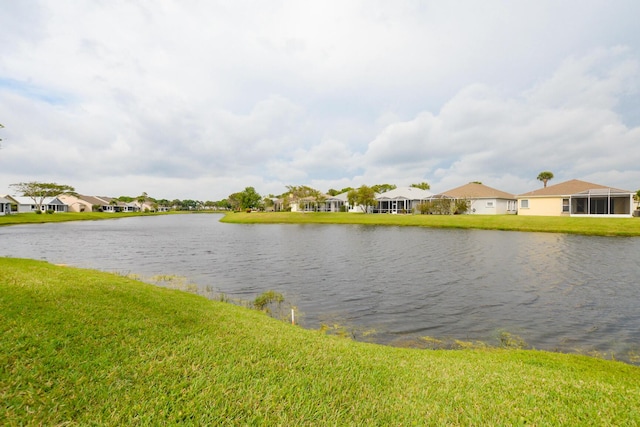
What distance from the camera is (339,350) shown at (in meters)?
5.64

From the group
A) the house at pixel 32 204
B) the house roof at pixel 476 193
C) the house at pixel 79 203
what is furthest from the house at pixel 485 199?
the house at pixel 79 203

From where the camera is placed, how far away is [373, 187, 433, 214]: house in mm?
68438

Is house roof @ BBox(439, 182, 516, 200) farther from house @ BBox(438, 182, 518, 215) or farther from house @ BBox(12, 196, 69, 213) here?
house @ BBox(12, 196, 69, 213)

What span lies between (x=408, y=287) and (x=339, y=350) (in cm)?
924

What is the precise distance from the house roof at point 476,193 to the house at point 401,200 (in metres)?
4.67

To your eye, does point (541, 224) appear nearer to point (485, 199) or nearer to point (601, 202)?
point (601, 202)

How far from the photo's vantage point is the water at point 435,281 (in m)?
9.47

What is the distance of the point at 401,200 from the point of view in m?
70.2

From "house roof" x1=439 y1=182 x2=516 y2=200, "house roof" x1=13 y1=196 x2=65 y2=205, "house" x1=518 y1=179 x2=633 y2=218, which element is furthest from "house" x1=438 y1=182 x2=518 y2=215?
"house roof" x1=13 y1=196 x2=65 y2=205

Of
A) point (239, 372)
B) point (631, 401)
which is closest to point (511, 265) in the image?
point (631, 401)

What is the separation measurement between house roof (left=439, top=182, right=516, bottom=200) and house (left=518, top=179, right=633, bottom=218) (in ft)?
20.1

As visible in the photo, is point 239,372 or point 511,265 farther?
point 511,265

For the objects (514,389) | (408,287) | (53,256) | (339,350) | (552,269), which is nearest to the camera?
(514,389)

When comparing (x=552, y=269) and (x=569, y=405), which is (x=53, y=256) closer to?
(x=569, y=405)
